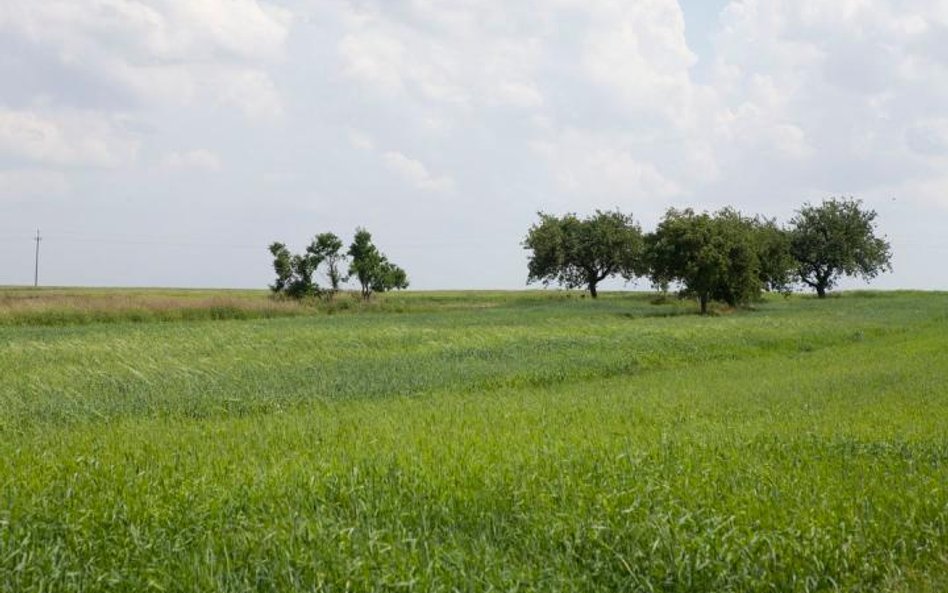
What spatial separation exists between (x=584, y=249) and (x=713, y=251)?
28720 mm

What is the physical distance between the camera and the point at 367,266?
75062 mm

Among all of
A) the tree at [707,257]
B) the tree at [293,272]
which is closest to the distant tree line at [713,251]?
the tree at [707,257]

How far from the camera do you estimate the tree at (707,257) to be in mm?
51812

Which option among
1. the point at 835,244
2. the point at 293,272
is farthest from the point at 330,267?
the point at 835,244

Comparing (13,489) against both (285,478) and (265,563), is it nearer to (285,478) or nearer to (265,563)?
(285,478)

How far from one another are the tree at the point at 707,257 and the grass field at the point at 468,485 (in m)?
34.8

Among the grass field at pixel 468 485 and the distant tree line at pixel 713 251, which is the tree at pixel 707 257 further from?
the grass field at pixel 468 485

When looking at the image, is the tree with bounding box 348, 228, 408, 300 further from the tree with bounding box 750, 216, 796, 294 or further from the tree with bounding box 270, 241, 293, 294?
the tree with bounding box 750, 216, 796, 294

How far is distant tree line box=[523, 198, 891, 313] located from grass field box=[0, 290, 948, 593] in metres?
35.8

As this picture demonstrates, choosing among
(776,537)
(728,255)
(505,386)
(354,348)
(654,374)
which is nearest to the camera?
(776,537)

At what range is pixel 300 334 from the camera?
28.8m

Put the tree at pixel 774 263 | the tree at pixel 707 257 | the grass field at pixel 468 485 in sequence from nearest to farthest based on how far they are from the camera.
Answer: the grass field at pixel 468 485
the tree at pixel 707 257
the tree at pixel 774 263

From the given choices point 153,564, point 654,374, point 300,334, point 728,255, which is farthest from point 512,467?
point 728,255

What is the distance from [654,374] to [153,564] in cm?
1733
